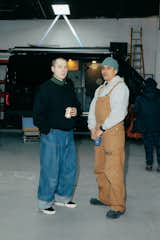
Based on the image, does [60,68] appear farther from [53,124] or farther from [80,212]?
[80,212]

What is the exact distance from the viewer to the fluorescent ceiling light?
11.7 meters

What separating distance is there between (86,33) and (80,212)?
1038 cm

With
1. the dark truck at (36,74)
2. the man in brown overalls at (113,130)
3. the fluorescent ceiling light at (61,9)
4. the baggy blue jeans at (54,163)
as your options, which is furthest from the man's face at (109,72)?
the fluorescent ceiling light at (61,9)

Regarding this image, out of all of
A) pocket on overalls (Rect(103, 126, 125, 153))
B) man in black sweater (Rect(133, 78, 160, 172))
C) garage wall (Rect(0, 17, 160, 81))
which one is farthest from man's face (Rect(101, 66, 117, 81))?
garage wall (Rect(0, 17, 160, 81))

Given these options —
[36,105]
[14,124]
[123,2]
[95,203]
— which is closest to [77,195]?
[95,203]

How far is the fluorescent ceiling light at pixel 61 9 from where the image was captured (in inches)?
459

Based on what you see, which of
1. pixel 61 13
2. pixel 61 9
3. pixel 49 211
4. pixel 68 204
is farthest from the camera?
pixel 61 13

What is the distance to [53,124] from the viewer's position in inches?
148

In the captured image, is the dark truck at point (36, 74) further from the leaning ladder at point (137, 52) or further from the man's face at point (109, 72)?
the man's face at point (109, 72)

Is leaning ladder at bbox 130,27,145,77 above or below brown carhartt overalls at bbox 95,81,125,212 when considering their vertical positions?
above

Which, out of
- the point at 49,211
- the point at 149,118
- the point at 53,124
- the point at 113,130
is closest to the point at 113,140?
the point at 113,130

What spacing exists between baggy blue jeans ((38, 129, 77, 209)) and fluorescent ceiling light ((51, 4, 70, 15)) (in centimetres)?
857

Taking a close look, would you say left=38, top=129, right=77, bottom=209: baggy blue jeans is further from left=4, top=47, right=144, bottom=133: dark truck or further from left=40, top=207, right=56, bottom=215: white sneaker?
left=4, top=47, right=144, bottom=133: dark truck

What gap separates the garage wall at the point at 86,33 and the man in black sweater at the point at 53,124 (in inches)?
390
